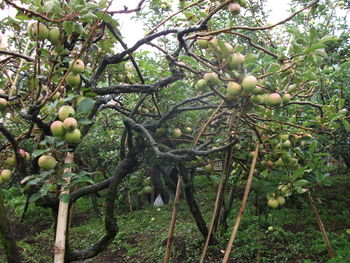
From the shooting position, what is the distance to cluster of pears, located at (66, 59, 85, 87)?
1.30m

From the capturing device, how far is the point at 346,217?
12.2 feet

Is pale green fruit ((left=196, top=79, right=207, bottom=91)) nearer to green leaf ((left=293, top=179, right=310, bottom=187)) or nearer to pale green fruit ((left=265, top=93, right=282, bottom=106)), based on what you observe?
pale green fruit ((left=265, top=93, right=282, bottom=106))

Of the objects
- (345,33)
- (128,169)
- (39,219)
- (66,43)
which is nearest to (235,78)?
(66,43)

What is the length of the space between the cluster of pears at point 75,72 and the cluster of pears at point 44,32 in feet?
0.41

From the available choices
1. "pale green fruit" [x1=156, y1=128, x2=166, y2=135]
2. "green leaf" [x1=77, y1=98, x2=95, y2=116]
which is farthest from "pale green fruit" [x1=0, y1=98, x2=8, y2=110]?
"pale green fruit" [x1=156, y1=128, x2=166, y2=135]

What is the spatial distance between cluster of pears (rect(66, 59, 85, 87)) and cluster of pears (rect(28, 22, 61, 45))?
12cm

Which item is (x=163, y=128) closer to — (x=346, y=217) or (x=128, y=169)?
(x=128, y=169)

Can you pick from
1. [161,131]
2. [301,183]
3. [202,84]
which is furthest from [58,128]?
[301,183]

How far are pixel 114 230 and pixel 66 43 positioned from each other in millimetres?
1168

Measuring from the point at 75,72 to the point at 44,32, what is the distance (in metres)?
0.20

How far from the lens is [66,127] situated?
3.94ft

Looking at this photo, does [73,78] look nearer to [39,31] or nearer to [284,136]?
[39,31]

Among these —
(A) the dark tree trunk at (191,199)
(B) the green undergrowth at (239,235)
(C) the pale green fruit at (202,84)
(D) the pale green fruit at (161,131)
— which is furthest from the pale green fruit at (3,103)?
(B) the green undergrowth at (239,235)

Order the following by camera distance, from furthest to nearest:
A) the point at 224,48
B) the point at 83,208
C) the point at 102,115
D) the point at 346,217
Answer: the point at 83,208 → the point at 102,115 → the point at 346,217 → the point at 224,48
